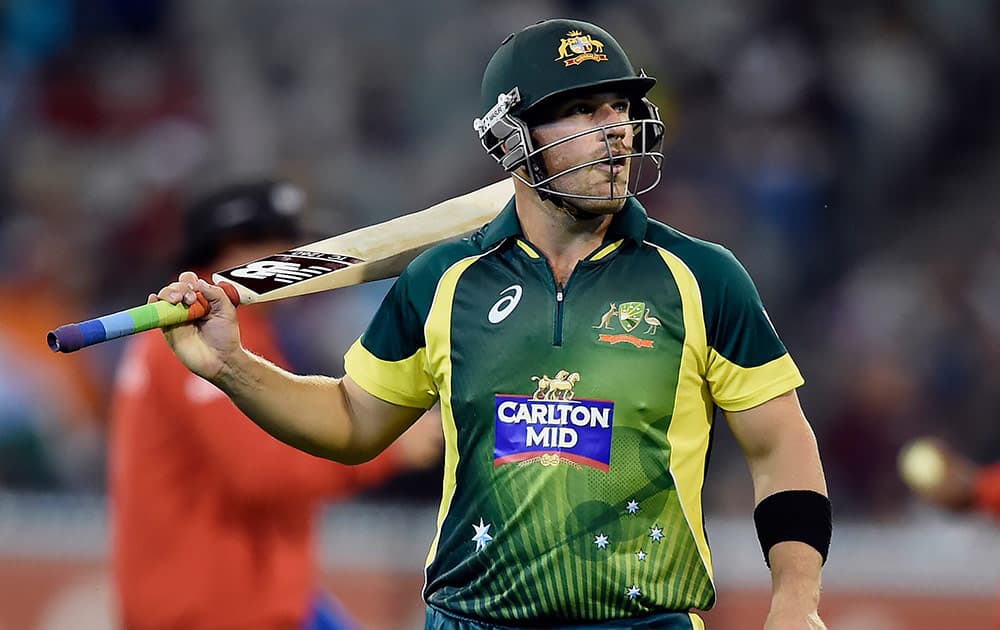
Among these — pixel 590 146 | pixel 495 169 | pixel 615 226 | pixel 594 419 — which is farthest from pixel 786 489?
pixel 495 169

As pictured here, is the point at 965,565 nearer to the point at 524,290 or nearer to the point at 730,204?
the point at 730,204

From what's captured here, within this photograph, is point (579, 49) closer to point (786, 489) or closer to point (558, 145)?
point (558, 145)

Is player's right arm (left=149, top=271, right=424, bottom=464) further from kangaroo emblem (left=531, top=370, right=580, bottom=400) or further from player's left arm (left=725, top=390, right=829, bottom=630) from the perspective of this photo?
player's left arm (left=725, top=390, right=829, bottom=630)

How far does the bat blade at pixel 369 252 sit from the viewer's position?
381 centimetres

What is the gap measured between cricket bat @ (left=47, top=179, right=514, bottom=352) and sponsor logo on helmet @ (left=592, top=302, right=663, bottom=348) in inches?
29.8

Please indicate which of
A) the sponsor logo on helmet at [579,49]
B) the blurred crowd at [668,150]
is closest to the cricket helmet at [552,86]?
the sponsor logo on helmet at [579,49]

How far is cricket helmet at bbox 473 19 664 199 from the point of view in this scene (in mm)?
3471

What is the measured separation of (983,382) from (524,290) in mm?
6001

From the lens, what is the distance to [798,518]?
130 inches

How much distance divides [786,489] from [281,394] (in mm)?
1122

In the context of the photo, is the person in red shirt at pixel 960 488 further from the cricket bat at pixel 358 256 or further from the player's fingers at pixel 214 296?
the player's fingers at pixel 214 296

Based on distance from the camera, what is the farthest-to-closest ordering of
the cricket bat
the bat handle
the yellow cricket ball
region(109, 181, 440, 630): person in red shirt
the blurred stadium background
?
the blurred stadium background, the yellow cricket ball, region(109, 181, 440, 630): person in red shirt, the cricket bat, the bat handle

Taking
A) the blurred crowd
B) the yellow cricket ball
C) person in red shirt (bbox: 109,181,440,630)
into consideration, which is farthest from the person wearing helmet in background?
the blurred crowd

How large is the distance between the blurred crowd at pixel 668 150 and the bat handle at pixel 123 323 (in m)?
5.25
